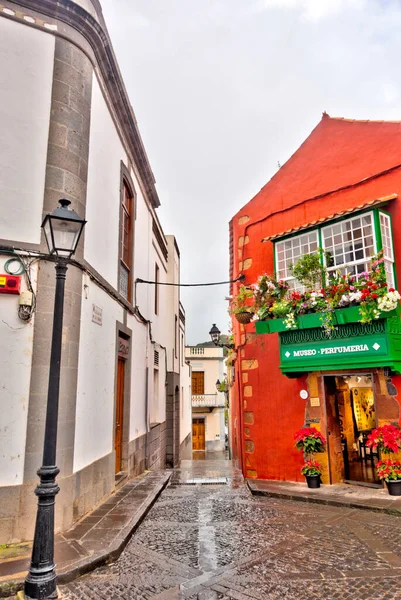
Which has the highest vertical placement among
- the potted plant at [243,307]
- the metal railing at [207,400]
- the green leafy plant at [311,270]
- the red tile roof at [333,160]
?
the red tile roof at [333,160]

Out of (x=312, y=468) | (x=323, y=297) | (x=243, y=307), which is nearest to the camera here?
(x=323, y=297)

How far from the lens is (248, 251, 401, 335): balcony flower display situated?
6.93 meters

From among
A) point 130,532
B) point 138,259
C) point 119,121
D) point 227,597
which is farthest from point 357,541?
point 119,121

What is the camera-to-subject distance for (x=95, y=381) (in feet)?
21.8

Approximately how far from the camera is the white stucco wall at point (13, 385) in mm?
4867

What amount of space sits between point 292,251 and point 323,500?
4.80 m

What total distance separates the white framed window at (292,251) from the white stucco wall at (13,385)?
5298 millimetres

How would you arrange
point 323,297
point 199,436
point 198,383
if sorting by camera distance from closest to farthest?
point 323,297 → point 199,436 → point 198,383

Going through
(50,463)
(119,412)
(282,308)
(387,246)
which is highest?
(387,246)

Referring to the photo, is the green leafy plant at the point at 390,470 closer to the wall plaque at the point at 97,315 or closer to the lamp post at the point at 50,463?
the wall plaque at the point at 97,315

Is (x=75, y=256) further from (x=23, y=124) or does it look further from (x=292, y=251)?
(x=292, y=251)

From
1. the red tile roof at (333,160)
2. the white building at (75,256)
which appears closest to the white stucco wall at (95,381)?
the white building at (75,256)

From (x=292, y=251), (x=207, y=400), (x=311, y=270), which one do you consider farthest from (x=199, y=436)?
(x=311, y=270)

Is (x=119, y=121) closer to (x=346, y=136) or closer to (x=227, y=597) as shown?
(x=346, y=136)
